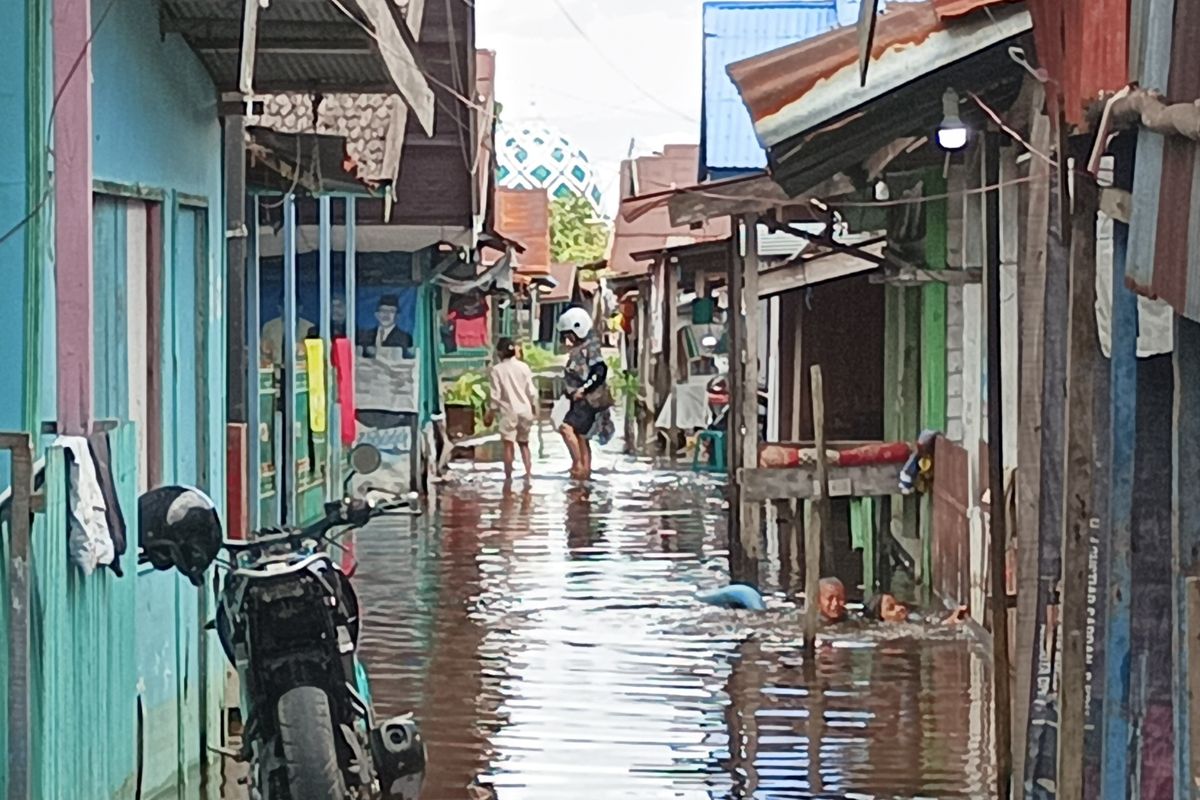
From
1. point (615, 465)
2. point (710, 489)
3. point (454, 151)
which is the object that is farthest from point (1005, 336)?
point (615, 465)

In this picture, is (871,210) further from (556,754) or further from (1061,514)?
(1061,514)

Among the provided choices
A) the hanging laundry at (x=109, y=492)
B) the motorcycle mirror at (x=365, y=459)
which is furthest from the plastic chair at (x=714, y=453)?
the hanging laundry at (x=109, y=492)

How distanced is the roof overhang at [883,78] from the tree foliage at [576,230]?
6116cm

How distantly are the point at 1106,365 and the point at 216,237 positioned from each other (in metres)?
5.41

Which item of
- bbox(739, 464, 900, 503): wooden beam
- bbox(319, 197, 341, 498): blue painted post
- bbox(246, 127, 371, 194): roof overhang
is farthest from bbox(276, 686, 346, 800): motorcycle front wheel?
bbox(319, 197, 341, 498): blue painted post

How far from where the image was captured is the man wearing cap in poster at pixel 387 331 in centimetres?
2339

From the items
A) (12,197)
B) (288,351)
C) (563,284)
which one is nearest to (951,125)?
(12,197)

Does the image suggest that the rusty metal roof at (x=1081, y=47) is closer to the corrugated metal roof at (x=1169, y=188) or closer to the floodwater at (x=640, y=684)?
the corrugated metal roof at (x=1169, y=188)

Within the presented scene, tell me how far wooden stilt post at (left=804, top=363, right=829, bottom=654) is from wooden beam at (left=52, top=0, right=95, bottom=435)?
6.45m

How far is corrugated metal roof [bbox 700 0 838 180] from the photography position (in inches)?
757

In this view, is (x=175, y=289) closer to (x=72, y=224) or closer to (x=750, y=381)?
(x=72, y=224)

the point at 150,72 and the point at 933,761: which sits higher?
the point at 150,72

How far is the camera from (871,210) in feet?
53.9

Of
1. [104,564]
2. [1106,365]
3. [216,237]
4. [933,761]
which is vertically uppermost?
[216,237]
